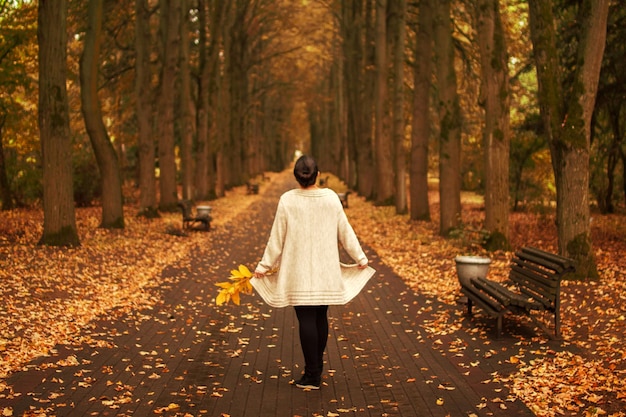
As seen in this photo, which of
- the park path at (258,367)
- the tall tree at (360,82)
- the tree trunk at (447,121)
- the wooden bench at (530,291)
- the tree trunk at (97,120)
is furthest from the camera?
the tall tree at (360,82)

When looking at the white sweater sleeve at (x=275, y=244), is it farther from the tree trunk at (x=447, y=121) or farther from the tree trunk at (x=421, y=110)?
the tree trunk at (x=421, y=110)

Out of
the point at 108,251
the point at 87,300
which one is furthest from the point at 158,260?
the point at 87,300

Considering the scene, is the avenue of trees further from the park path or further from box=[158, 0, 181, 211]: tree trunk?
the park path

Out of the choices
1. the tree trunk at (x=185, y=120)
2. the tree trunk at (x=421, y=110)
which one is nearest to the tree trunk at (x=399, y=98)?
the tree trunk at (x=421, y=110)

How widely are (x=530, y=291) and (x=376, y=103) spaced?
22585 mm

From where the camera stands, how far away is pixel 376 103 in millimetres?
31516

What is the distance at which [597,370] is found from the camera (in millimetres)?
7305

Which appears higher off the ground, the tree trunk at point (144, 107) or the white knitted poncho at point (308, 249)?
the tree trunk at point (144, 107)

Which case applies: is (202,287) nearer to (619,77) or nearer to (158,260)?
(158,260)

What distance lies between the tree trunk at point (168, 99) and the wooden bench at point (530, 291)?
752 inches

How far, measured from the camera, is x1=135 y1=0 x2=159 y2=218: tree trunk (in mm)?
23906

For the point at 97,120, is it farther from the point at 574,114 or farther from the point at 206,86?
the point at 206,86

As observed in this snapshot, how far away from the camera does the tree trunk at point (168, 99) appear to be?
87.9ft

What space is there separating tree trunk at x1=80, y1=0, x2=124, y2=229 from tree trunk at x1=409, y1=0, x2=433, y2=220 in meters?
9.23
